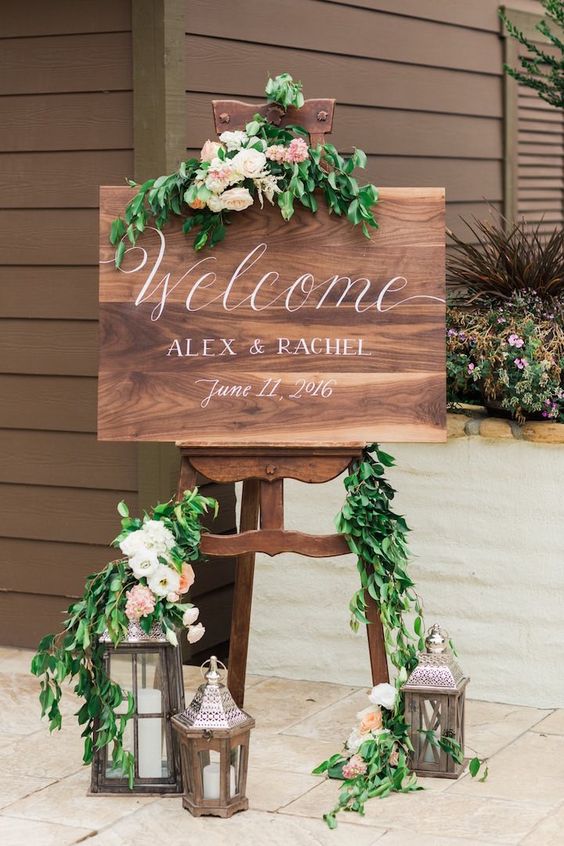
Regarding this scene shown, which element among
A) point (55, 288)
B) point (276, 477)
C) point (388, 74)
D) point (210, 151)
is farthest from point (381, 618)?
point (388, 74)

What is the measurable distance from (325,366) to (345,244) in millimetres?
330

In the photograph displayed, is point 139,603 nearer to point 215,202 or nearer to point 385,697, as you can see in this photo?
point 385,697

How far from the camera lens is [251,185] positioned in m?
3.51

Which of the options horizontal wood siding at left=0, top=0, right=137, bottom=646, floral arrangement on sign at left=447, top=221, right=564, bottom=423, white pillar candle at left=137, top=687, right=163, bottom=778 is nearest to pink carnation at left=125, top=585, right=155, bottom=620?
white pillar candle at left=137, top=687, right=163, bottom=778

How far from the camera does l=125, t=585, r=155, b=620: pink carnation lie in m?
3.21

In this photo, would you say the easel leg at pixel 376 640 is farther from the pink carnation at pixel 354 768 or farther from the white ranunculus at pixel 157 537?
the white ranunculus at pixel 157 537

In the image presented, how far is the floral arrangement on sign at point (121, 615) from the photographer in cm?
323

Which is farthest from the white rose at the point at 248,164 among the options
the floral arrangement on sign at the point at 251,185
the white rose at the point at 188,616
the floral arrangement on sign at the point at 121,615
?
the white rose at the point at 188,616

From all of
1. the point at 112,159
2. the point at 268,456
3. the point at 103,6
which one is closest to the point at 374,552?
the point at 268,456

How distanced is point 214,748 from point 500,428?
148 cm

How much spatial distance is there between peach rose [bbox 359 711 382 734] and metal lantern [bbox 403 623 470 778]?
3.0 inches

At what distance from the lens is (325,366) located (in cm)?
353

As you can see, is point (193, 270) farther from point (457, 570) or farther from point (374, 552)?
point (457, 570)

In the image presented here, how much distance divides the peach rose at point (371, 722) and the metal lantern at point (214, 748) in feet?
1.28
